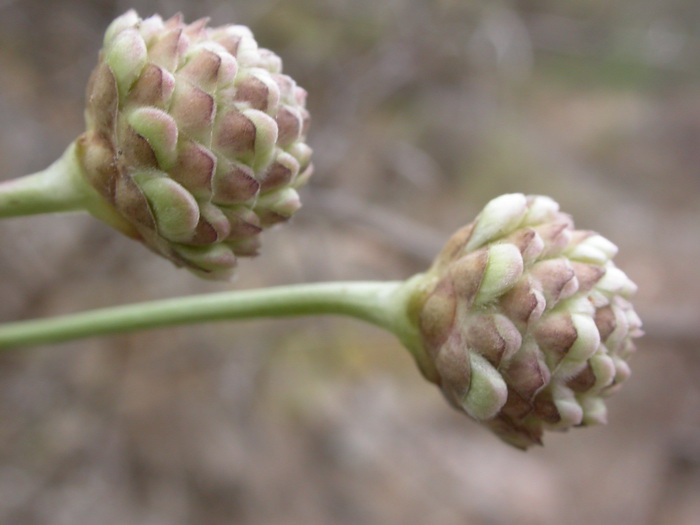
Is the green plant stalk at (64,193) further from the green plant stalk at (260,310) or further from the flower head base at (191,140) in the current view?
the green plant stalk at (260,310)

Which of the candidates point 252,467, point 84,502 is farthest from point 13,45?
point 252,467

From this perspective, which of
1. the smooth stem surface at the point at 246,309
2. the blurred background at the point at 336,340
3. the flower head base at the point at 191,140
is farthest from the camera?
the blurred background at the point at 336,340

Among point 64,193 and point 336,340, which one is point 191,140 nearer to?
point 64,193

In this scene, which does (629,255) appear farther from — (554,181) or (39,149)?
(39,149)

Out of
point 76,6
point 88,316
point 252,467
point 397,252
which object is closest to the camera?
point 88,316

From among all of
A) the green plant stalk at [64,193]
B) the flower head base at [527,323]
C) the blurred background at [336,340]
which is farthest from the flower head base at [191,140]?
the blurred background at [336,340]

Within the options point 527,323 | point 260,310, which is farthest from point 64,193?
point 527,323
